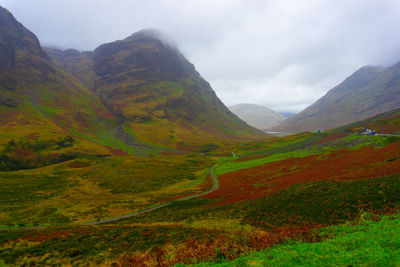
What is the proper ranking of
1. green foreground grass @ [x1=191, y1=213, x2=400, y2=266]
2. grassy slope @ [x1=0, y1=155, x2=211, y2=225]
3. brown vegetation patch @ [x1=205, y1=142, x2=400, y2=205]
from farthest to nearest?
grassy slope @ [x1=0, y1=155, x2=211, y2=225]
brown vegetation patch @ [x1=205, y1=142, x2=400, y2=205]
green foreground grass @ [x1=191, y1=213, x2=400, y2=266]

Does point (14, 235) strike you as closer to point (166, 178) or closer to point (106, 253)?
point (106, 253)

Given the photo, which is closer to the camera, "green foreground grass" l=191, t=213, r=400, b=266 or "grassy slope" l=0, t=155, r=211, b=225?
"green foreground grass" l=191, t=213, r=400, b=266

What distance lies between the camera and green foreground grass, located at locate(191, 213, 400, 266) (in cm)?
934

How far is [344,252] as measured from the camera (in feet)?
34.2

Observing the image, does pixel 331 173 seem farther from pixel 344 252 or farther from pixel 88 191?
pixel 88 191

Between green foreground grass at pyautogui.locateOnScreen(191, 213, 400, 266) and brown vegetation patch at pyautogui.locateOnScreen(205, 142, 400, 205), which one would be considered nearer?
green foreground grass at pyautogui.locateOnScreen(191, 213, 400, 266)

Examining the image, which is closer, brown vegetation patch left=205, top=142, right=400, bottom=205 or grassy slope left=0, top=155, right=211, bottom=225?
brown vegetation patch left=205, top=142, right=400, bottom=205

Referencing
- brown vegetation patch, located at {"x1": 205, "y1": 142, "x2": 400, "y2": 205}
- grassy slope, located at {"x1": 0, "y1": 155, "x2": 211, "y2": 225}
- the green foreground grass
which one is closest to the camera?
the green foreground grass

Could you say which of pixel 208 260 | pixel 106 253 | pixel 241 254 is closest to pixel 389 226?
pixel 241 254

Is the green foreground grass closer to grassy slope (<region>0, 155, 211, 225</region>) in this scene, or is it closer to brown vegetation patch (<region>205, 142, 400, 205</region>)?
brown vegetation patch (<region>205, 142, 400, 205</region>)

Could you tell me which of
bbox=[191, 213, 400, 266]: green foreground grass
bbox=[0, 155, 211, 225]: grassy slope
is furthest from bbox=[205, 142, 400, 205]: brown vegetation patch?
bbox=[191, 213, 400, 266]: green foreground grass

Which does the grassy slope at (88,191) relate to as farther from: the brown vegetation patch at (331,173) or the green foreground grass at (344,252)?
the green foreground grass at (344,252)

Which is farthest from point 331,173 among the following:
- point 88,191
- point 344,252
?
point 88,191

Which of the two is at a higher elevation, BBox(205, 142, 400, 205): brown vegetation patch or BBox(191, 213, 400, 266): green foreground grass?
BBox(191, 213, 400, 266): green foreground grass
